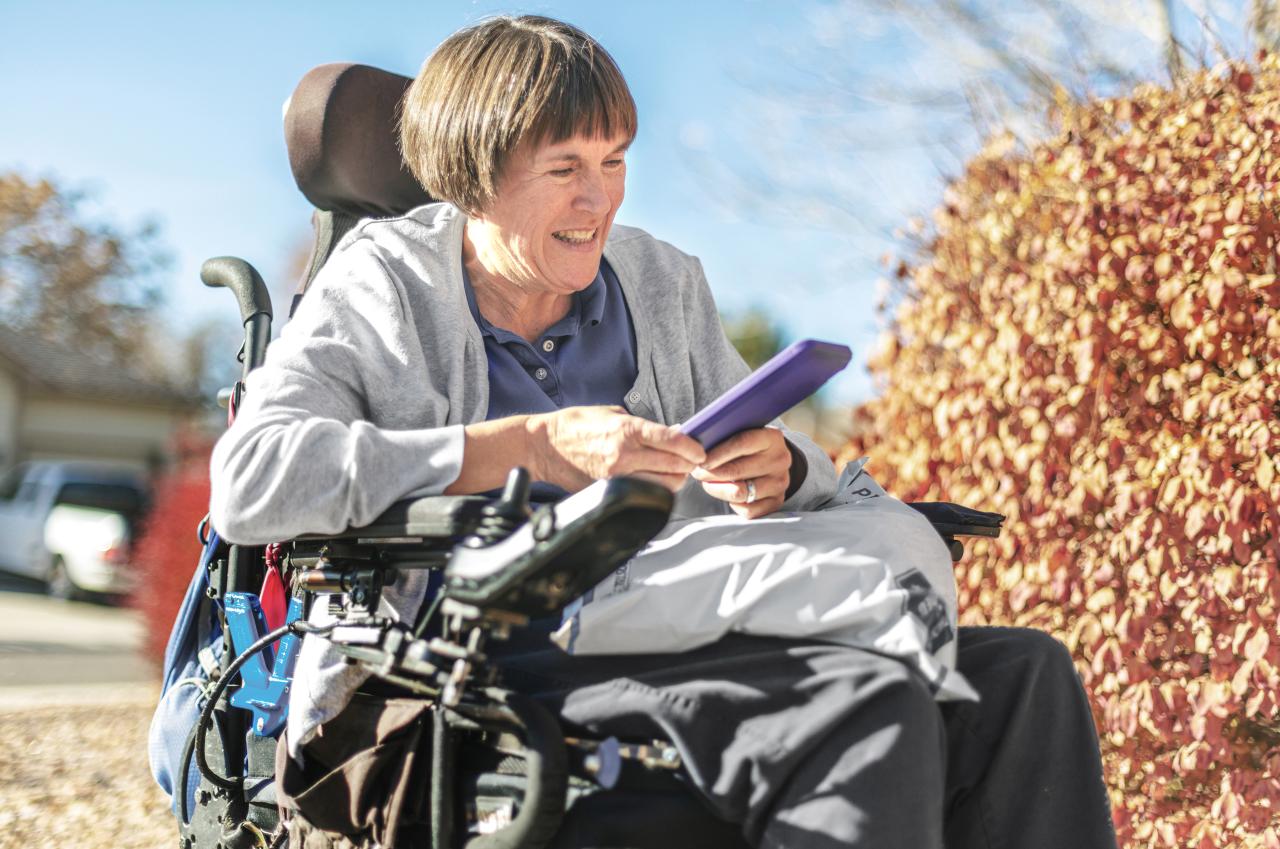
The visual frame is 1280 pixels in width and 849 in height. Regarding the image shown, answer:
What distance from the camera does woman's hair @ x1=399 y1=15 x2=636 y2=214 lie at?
1759mm

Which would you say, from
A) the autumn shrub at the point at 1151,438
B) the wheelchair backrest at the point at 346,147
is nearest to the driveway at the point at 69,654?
the wheelchair backrest at the point at 346,147

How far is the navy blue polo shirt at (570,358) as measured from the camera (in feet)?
6.00

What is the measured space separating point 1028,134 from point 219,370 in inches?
1588

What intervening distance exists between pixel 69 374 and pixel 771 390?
31.1 meters

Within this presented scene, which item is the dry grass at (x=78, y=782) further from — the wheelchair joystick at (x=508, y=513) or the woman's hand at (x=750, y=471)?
the wheelchair joystick at (x=508, y=513)

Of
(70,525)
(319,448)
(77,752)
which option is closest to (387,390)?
(319,448)

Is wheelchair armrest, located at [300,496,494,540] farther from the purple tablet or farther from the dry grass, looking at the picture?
the dry grass

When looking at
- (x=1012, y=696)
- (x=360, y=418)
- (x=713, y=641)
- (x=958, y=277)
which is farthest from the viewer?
(x=958, y=277)

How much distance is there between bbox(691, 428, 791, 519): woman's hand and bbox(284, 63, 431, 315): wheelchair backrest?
1.01 m

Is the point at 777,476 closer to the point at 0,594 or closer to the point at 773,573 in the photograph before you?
the point at 773,573

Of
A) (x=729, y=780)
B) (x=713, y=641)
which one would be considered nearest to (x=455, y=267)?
(x=713, y=641)

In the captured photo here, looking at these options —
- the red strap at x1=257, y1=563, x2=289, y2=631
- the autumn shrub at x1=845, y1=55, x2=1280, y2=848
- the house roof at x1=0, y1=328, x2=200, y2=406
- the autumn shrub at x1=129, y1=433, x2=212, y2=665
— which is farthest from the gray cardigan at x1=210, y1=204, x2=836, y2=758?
the house roof at x1=0, y1=328, x2=200, y2=406

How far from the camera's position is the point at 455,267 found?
73.3 inches

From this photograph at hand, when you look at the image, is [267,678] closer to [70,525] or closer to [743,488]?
[743,488]
